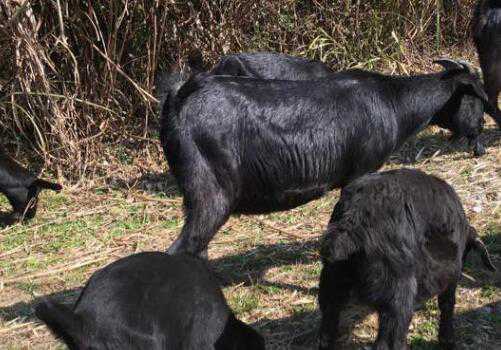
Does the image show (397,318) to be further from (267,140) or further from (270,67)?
(270,67)

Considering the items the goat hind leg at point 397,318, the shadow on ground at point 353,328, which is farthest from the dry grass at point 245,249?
the goat hind leg at point 397,318

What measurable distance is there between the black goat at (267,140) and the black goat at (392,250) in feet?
3.19

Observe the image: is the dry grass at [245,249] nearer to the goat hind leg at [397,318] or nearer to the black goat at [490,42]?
the black goat at [490,42]

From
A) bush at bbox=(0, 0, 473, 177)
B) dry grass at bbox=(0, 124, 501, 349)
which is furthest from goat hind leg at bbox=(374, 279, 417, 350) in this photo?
bush at bbox=(0, 0, 473, 177)

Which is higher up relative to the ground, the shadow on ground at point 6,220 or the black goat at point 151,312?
the black goat at point 151,312

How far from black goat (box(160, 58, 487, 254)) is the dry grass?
688 millimetres

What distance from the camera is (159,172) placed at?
26.8ft

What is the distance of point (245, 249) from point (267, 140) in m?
1.50

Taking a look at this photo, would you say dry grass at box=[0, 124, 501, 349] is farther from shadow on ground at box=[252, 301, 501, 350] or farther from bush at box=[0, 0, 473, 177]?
bush at box=[0, 0, 473, 177]

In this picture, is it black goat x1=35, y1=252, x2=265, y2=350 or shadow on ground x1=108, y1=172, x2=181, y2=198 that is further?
shadow on ground x1=108, y1=172, x2=181, y2=198

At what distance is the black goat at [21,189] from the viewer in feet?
23.3

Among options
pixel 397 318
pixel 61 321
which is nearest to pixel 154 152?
pixel 397 318

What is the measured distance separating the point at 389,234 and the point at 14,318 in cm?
281

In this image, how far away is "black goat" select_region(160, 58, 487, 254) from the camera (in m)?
4.68
